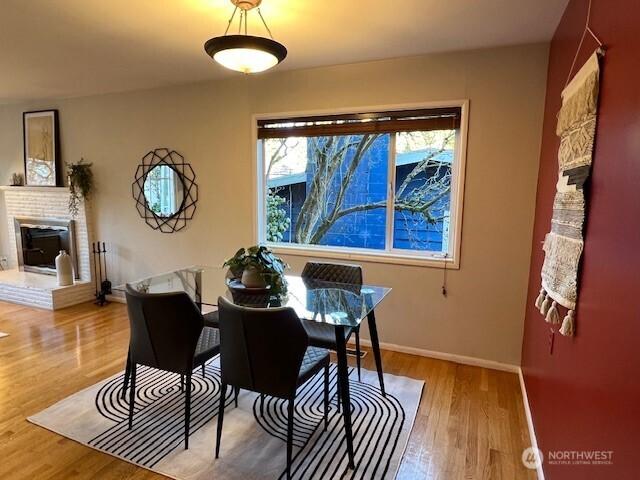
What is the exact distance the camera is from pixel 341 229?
11.8ft

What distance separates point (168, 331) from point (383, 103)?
234 centimetres

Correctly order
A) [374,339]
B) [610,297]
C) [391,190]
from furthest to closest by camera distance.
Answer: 1. [391,190]
2. [374,339]
3. [610,297]

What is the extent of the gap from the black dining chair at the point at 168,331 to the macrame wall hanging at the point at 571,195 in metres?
1.72

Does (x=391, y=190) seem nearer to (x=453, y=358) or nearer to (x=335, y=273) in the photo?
(x=335, y=273)

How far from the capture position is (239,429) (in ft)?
7.30

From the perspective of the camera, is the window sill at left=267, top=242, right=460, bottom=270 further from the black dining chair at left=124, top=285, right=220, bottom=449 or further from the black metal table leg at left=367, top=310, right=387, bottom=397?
the black dining chair at left=124, top=285, right=220, bottom=449

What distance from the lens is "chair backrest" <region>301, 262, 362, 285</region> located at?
9.31 feet

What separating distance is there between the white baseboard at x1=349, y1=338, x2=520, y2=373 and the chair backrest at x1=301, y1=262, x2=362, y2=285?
86 centimetres

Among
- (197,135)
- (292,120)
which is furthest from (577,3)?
(197,135)

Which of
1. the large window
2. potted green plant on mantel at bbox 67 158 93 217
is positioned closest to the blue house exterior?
the large window

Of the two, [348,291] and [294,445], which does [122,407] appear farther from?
[348,291]

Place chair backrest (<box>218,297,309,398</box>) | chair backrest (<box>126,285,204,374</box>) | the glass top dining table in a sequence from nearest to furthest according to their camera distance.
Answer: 1. chair backrest (<box>218,297,309,398</box>)
2. chair backrest (<box>126,285,204,374</box>)
3. the glass top dining table

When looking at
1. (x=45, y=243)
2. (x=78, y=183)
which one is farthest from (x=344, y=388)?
(x=45, y=243)

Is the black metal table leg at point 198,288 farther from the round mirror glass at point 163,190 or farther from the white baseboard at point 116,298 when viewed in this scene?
the white baseboard at point 116,298
